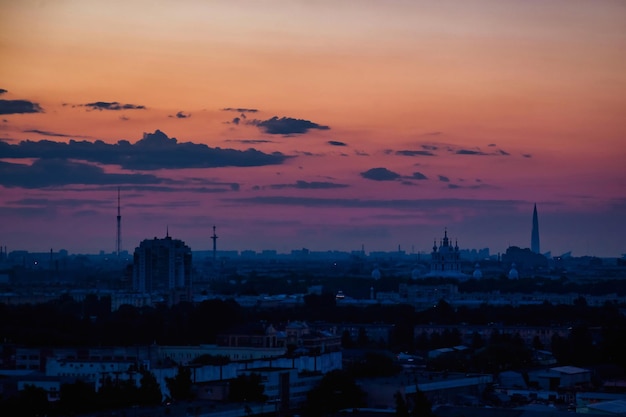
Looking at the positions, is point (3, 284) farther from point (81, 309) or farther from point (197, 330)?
point (197, 330)

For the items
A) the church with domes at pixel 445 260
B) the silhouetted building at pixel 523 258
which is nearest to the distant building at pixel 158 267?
the church with domes at pixel 445 260

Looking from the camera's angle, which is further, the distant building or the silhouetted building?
the silhouetted building

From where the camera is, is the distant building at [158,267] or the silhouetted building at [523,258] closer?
the distant building at [158,267]

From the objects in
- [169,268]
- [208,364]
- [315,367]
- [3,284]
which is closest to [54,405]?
[208,364]

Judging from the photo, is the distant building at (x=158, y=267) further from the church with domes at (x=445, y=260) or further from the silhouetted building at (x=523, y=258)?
the silhouetted building at (x=523, y=258)

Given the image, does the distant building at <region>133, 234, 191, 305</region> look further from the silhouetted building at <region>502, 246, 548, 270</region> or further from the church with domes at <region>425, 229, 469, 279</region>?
the silhouetted building at <region>502, 246, 548, 270</region>

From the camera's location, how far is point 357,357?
44156 mm

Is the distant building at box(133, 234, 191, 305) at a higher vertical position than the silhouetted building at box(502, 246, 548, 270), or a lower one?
lower

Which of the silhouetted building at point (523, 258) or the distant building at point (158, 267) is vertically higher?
the silhouetted building at point (523, 258)

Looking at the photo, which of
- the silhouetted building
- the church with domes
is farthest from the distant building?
the silhouetted building

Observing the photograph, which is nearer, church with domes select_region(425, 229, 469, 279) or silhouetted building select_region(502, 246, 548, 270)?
church with domes select_region(425, 229, 469, 279)

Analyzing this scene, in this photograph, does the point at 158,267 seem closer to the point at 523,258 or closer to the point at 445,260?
the point at 445,260

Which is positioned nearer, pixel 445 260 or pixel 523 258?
pixel 445 260

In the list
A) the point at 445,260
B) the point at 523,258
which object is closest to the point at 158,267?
the point at 445,260
